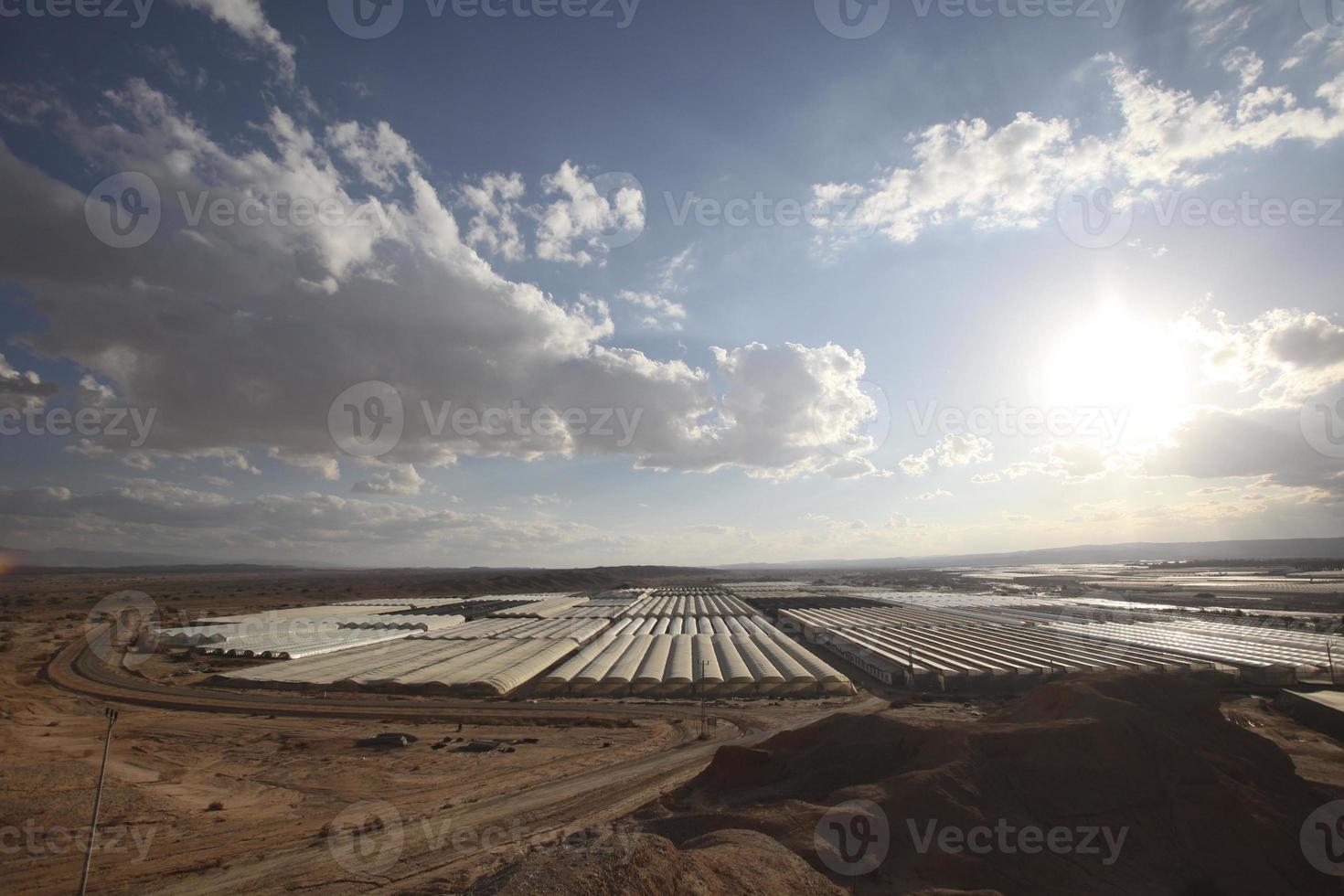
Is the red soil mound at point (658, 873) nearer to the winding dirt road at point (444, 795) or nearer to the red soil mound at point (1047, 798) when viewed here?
the winding dirt road at point (444, 795)

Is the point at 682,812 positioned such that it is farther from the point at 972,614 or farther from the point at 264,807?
the point at 972,614

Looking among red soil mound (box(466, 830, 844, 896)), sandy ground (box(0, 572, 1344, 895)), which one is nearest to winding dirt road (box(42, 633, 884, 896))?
sandy ground (box(0, 572, 1344, 895))

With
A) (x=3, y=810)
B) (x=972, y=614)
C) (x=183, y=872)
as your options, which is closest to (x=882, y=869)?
(x=183, y=872)

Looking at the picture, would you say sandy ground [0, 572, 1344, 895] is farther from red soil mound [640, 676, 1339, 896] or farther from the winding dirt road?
red soil mound [640, 676, 1339, 896]

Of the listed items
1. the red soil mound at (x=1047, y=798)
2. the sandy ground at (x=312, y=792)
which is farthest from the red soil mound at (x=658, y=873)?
the red soil mound at (x=1047, y=798)

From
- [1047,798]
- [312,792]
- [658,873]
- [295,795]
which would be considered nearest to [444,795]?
[312,792]

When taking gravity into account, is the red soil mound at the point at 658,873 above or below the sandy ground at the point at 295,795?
above

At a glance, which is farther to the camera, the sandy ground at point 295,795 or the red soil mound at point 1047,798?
the sandy ground at point 295,795

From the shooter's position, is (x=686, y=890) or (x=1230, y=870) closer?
(x=686, y=890)

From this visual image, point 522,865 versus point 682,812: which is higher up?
point 522,865
